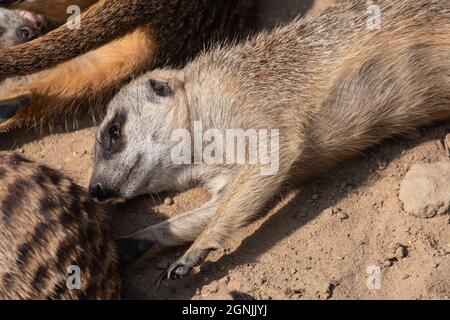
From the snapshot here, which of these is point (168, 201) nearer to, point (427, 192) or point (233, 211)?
point (233, 211)

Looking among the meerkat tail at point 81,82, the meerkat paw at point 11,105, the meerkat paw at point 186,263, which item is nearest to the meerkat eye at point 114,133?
the meerkat tail at point 81,82

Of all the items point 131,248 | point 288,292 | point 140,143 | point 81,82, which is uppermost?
point 81,82

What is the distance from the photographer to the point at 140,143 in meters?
3.75

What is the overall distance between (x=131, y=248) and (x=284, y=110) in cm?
87

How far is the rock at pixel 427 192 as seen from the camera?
11.5ft

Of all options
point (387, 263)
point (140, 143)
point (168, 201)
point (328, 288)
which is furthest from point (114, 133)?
point (387, 263)

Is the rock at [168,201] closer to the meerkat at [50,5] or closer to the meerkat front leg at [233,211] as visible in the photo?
the meerkat front leg at [233,211]

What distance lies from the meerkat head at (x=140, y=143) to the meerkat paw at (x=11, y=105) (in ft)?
1.54

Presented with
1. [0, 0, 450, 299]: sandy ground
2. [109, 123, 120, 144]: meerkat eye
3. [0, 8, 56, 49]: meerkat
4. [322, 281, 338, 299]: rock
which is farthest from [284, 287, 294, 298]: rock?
[0, 8, 56, 49]: meerkat

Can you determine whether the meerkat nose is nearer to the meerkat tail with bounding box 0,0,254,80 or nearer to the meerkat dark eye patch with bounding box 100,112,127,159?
the meerkat dark eye patch with bounding box 100,112,127,159

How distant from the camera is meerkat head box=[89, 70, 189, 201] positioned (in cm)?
374

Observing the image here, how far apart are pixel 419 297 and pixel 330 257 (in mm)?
388

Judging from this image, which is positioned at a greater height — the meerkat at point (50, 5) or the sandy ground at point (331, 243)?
the meerkat at point (50, 5)

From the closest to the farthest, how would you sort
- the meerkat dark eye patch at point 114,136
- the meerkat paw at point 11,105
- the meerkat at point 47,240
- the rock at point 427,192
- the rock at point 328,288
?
the meerkat at point 47,240, the rock at point 328,288, the rock at point 427,192, the meerkat dark eye patch at point 114,136, the meerkat paw at point 11,105
